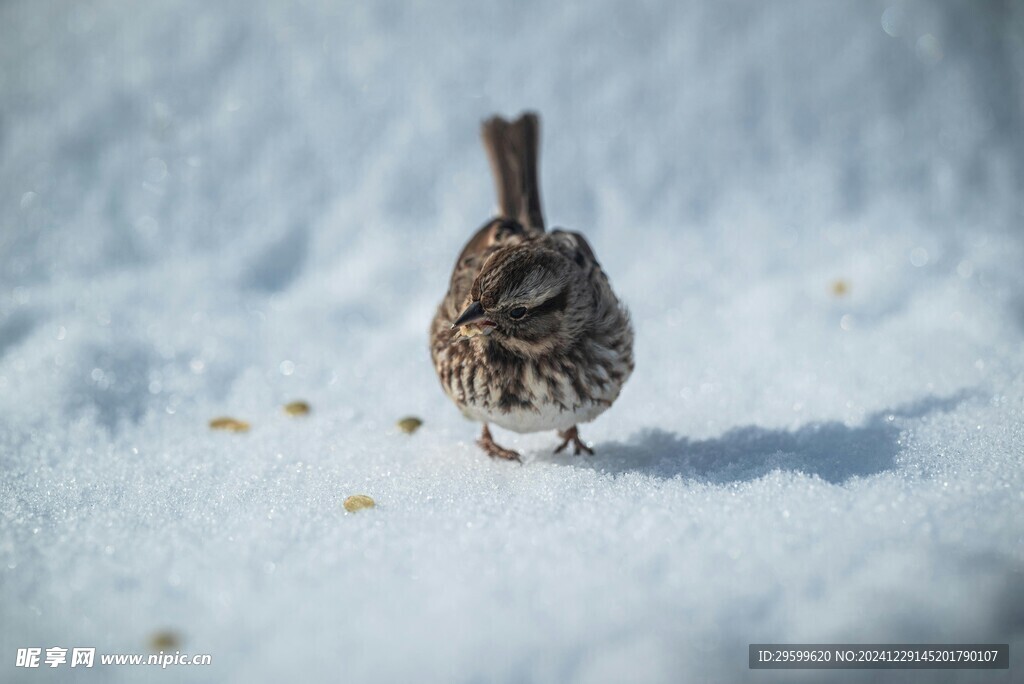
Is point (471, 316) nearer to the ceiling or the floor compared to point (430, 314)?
nearer to the floor

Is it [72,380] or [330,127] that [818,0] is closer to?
[330,127]

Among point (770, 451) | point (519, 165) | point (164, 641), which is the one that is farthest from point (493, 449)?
point (164, 641)

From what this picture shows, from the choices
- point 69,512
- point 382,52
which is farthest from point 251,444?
point 382,52

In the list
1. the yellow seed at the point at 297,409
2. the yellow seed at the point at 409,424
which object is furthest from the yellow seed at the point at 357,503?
the yellow seed at the point at 297,409

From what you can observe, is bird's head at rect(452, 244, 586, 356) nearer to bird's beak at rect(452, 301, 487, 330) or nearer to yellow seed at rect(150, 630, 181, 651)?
bird's beak at rect(452, 301, 487, 330)

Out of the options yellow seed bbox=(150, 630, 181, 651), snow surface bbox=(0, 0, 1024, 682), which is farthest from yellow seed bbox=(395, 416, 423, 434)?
yellow seed bbox=(150, 630, 181, 651)

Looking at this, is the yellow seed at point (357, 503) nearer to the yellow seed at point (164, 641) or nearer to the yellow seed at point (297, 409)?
the yellow seed at point (164, 641)

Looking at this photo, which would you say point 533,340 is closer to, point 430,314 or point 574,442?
point 574,442

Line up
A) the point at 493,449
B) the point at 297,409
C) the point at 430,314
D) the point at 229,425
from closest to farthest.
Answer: the point at 493,449 < the point at 229,425 < the point at 297,409 < the point at 430,314
